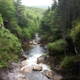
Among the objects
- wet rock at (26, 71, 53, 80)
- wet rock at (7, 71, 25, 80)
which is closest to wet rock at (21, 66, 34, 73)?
wet rock at (26, 71, 53, 80)

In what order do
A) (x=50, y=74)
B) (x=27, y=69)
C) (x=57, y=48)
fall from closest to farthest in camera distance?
1. (x=50, y=74)
2. (x=27, y=69)
3. (x=57, y=48)

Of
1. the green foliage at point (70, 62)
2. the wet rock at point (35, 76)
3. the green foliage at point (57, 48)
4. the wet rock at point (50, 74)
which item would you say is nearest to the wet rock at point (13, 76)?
the wet rock at point (35, 76)

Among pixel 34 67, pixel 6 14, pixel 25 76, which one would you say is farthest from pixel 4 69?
pixel 6 14

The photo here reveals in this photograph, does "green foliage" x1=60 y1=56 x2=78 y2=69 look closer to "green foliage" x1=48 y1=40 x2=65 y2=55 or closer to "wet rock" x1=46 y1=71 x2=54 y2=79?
"wet rock" x1=46 y1=71 x2=54 y2=79

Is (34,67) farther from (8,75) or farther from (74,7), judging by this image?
(74,7)

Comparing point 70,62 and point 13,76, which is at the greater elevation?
point 70,62

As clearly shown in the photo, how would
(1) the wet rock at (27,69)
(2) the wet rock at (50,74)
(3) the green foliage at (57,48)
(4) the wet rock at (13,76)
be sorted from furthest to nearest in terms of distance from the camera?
(3) the green foliage at (57,48)
(1) the wet rock at (27,69)
(2) the wet rock at (50,74)
(4) the wet rock at (13,76)

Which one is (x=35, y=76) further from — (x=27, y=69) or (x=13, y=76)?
(x=13, y=76)

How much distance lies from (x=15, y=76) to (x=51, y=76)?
6238 millimetres

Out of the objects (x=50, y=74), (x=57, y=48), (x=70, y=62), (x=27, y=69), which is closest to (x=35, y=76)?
(x=50, y=74)

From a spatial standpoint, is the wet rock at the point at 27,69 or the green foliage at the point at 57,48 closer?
the wet rock at the point at 27,69

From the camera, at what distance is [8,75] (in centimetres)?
2214

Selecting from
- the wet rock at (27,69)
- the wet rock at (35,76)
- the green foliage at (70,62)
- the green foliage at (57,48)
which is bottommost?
the wet rock at (35,76)

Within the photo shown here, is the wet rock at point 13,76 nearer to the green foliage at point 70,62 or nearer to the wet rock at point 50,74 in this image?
the wet rock at point 50,74
